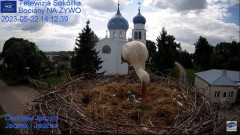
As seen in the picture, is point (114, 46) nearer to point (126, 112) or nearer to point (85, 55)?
point (85, 55)

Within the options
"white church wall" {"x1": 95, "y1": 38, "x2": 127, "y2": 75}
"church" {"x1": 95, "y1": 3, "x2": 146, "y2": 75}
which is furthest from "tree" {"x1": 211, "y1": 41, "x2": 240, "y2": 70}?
"white church wall" {"x1": 95, "y1": 38, "x2": 127, "y2": 75}

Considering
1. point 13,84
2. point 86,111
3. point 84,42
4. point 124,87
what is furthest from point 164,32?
point 86,111

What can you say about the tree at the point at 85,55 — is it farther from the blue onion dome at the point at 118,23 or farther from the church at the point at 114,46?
the blue onion dome at the point at 118,23

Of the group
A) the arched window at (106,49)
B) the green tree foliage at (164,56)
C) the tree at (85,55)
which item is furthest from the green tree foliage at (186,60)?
Result: the tree at (85,55)

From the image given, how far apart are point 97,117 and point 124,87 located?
0.94 meters

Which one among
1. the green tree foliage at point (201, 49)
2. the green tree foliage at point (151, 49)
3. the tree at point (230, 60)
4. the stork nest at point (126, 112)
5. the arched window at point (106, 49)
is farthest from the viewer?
the green tree foliage at point (151, 49)

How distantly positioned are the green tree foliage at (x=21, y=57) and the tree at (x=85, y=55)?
6.42 feet

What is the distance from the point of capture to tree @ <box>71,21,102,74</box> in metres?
8.77

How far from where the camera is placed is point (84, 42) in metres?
9.33

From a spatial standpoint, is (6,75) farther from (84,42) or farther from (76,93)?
(76,93)

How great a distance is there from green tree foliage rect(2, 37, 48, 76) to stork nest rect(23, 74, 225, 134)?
7313 millimetres

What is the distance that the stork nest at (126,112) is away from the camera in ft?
5.97

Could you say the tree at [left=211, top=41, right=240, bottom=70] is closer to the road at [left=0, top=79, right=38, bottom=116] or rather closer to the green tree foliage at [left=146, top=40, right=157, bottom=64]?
the green tree foliage at [left=146, top=40, right=157, bottom=64]

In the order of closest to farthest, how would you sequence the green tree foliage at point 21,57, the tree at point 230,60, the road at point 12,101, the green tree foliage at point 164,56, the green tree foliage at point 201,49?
1. the road at point 12,101
2. the green tree foliage at point 21,57
3. the green tree foliage at point 164,56
4. the tree at point 230,60
5. the green tree foliage at point 201,49
